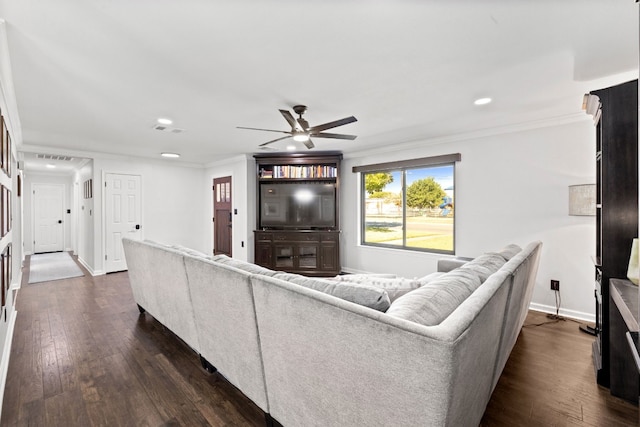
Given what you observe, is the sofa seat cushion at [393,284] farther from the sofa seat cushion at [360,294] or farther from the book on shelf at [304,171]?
the book on shelf at [304,171]

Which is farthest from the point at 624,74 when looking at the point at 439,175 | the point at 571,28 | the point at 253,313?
the point at 253,313

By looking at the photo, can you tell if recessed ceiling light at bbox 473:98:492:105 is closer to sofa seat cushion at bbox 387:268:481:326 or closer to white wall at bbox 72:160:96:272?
sofa seat cushion at bbox 387:268:481:326

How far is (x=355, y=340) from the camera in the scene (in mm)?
1043

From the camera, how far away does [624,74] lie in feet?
7.48

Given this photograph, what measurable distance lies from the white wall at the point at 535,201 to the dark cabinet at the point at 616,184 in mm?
1490

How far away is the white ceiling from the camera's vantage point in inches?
62.1

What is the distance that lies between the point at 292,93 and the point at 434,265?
3191 mm

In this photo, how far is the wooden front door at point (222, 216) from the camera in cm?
608

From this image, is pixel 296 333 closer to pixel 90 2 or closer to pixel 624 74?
pixel 90 2

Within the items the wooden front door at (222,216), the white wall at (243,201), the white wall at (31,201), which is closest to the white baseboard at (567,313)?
the white wall at (243,201)

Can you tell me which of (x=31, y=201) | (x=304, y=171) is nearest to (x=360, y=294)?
(x=304, y=171)

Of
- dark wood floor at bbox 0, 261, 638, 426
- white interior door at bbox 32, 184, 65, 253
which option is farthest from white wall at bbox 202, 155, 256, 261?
white interior door at bbox 32, 184, 65, 253

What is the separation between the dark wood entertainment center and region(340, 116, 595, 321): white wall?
1.61 meters

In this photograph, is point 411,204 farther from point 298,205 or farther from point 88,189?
point 88,189
